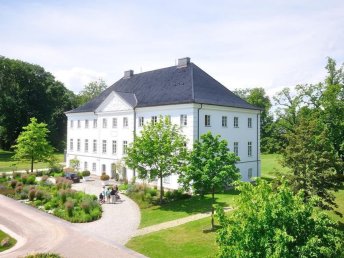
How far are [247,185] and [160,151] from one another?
18.1 meters

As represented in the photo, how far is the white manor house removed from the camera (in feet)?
112

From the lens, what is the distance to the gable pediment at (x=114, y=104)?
132 feet

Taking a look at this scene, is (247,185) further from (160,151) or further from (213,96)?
(213,96)

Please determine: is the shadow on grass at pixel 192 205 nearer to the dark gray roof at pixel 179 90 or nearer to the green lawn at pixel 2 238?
the dark gray roof at pixel 179 90

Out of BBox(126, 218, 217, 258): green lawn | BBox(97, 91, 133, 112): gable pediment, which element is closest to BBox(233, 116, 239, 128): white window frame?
BBox(97, 91, 133, 112): gable pediment

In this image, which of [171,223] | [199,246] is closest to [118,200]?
[171,223]

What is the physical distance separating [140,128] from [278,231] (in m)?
30.0

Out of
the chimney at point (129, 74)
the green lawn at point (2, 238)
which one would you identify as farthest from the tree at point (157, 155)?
the chimney at point (129, 74)

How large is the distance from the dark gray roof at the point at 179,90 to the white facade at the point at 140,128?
0.65 metres

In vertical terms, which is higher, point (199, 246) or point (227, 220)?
point (227, 220)

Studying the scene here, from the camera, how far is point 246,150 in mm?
38781

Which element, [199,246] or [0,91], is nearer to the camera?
[199,246]

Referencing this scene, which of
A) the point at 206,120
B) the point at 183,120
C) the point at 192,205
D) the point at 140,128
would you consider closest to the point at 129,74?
the point at 140,128

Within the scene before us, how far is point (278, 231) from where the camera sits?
9461 mm
